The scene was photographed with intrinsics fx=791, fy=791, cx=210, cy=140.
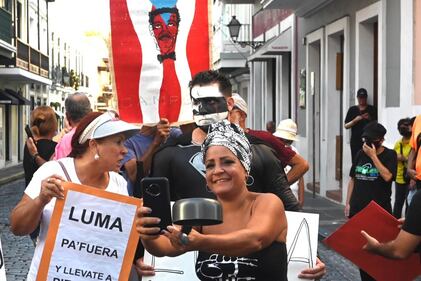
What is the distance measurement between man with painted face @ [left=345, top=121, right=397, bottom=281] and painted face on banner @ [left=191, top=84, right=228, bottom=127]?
3834 mm

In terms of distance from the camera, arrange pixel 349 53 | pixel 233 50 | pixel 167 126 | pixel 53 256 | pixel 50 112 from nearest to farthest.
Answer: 1. pixel 53 256
2. pixel 167 126
3. pixel 50 112
4. pixel 349 53
5. pixel 233 50

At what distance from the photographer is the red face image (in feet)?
16.8

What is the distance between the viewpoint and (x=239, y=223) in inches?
120

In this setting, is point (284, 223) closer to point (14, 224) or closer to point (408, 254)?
point (408, 254)

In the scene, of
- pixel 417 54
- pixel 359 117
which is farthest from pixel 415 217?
pixel 359 117

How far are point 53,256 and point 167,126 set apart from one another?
1.57 m

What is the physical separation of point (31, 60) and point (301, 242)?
3603cm

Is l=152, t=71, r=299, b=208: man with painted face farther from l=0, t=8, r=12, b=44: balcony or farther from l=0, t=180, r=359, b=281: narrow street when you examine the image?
l=0, t=8, r=12, b=44: balcony

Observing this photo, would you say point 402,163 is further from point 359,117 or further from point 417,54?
point 359,117

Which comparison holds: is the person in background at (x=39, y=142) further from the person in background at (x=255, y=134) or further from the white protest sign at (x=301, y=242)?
the white protest sign at (x=301, y=242)

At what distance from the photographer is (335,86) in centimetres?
1733

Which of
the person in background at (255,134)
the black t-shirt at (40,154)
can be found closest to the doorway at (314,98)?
the black t-shirt at (40,154)

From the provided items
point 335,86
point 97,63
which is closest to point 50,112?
point 335,86

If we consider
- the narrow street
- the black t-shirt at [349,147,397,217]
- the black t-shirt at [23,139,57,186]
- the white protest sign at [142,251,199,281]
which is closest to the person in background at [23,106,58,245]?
the black t-shirt at [23,139,57,186]
